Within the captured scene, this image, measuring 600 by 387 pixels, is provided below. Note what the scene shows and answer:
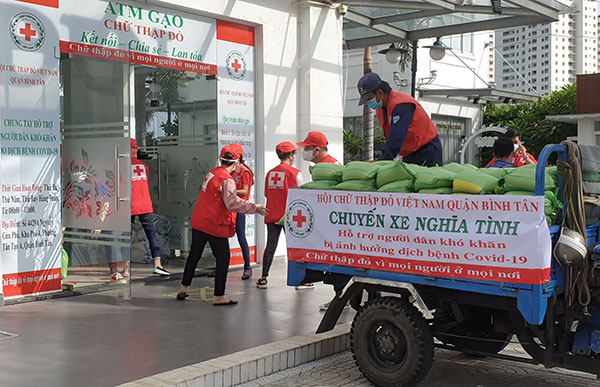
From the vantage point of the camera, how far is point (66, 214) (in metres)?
9.11

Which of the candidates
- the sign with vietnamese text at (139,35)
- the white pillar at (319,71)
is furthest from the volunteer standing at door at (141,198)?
the white pillar at (319,71)

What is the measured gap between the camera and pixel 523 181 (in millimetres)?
4953

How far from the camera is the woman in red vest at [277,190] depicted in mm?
8953

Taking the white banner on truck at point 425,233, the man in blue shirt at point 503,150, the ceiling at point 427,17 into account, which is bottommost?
the white banner on truck at point 425,233

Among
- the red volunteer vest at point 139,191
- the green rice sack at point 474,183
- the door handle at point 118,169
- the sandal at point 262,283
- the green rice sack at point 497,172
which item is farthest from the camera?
the red volunteer vest at point 139,191

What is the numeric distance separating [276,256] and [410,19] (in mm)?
5040

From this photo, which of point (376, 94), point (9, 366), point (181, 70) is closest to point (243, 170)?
point (181, 70)

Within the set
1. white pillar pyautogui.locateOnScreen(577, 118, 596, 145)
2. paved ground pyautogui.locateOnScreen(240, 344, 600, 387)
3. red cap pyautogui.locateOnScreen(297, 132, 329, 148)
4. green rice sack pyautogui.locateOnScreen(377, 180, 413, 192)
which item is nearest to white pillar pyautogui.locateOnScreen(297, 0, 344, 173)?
red cap pyautogui.locateOnScreen(297, 132, 329, 148)

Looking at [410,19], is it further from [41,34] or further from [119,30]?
[41,34]

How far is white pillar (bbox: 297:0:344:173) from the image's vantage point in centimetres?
1164

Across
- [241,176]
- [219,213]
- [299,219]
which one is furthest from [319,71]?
[299,219]

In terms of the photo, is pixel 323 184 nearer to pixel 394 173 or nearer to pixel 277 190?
pixel 394 173

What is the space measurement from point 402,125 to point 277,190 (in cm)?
254

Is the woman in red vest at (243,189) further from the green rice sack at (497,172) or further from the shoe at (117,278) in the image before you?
the green rice sack at (497,172)
